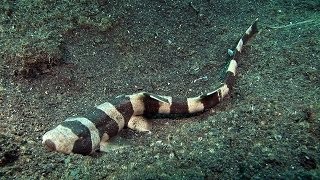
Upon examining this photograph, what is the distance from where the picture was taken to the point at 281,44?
5.61m

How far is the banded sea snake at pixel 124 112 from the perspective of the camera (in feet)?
13.1

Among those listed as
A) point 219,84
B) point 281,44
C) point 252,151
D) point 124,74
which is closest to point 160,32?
point 124,74

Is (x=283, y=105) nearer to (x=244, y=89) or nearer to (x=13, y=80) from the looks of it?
(x=244, y=89)

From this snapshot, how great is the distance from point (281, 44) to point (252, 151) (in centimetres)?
302

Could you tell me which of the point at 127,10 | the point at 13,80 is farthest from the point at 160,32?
the point at 13,80

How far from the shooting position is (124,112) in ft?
15.0

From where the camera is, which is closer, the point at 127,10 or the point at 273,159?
the point at 273,159

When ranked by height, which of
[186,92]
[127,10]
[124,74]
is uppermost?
[127,10]

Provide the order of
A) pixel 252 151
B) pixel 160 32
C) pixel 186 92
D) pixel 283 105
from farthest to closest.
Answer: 1. pixel 160 32
2. pixel 186 92
3. pixel 283 105
4. pixel 252 151

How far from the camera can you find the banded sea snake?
398cm

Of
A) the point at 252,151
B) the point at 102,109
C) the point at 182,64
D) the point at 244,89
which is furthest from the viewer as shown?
the point at 182,64

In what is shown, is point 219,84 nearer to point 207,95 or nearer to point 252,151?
point 207,95

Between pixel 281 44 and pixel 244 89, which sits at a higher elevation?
pixel 281 44

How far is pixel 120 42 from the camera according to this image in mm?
5691
